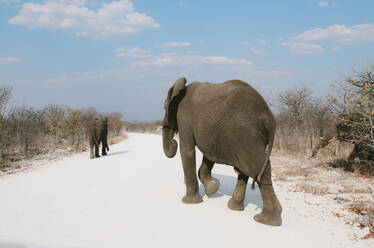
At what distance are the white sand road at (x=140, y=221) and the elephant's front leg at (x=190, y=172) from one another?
153 mm

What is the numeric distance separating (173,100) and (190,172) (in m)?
1.39

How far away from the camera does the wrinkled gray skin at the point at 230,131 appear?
10.6 feet

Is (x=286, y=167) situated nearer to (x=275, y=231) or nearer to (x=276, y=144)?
(x=275, y=231)

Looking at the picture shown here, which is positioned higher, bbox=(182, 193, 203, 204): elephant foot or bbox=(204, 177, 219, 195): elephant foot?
bbox=(204, 177, 219, 195): elephant foot

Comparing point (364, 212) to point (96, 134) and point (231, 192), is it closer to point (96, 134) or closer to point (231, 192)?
point (231, 192)

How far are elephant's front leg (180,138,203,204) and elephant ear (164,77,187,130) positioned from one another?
60 centimetres

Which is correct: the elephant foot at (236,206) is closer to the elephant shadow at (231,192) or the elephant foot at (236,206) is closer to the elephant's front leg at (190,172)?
the elephant shadow at (231,192)

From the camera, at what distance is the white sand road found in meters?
2.89

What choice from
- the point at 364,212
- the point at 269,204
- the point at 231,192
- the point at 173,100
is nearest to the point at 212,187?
the point at 231,192

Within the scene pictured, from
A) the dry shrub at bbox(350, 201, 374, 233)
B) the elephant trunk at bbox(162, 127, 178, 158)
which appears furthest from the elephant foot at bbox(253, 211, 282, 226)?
the elephant trunk at bbox(162, 127, 178, 158)

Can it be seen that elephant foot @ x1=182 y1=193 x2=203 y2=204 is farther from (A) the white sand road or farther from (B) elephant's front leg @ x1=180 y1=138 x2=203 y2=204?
(A) the white sand road

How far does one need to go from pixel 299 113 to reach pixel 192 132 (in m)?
10.3

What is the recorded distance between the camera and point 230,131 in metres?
3.34

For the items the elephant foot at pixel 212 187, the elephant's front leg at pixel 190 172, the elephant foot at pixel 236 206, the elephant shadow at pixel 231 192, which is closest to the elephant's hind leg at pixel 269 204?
the elephant foot at pixel 236 206
